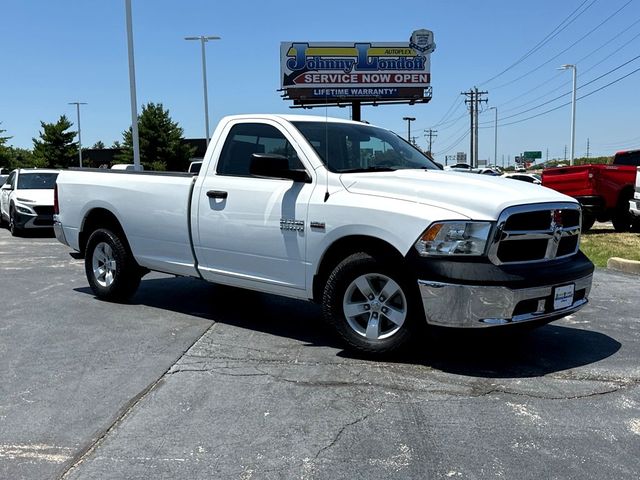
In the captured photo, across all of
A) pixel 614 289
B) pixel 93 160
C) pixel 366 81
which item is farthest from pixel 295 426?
pixel 93 160

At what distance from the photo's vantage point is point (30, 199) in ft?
49.2

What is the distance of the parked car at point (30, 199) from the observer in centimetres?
1489

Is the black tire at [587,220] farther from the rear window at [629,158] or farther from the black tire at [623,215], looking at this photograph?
the rear window at [629,158]

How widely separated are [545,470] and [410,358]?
193 cm

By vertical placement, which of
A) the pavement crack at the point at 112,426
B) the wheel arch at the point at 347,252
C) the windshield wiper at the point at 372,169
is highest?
the windshield wiper at the point at 372,169

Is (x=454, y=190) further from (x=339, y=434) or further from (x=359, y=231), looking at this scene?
(x=339, y=434)

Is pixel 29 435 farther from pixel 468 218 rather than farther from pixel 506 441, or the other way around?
pixel 468 218

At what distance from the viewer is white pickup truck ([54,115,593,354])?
4512mm

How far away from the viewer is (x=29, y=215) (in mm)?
14859

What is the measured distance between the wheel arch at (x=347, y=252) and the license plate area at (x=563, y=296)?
1217 millimetres

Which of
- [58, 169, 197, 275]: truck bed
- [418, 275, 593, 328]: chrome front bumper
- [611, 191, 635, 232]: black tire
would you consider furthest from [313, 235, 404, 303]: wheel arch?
[611, 191, 635, 232]: black tire

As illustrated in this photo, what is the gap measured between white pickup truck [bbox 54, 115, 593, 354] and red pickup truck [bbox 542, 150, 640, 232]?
964 centimetres

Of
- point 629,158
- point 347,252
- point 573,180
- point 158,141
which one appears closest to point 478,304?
point 347,252

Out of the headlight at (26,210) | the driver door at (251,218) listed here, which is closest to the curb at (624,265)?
the driver door at (251,218)
